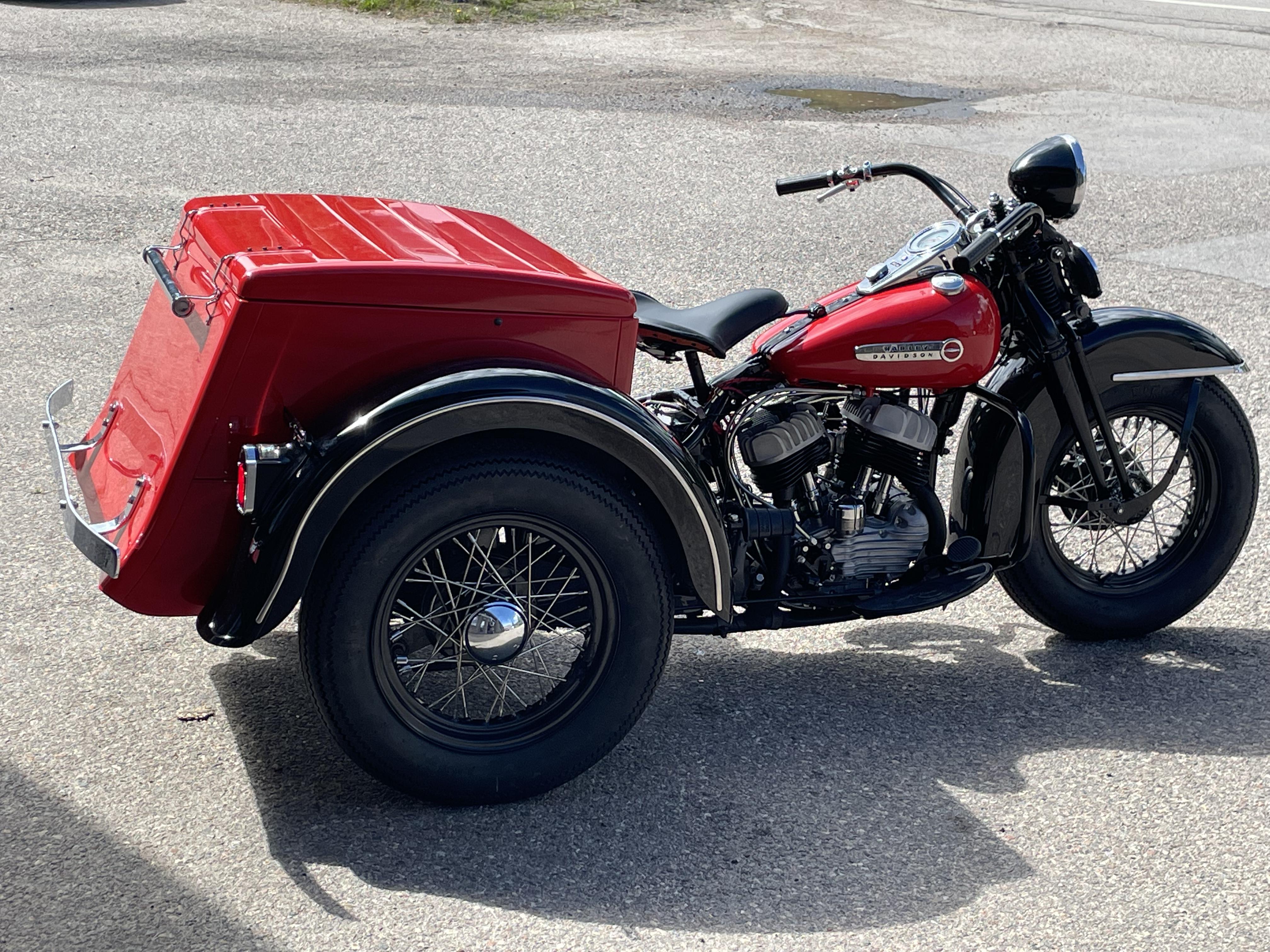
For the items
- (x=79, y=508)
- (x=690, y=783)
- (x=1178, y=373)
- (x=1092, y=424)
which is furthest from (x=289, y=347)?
(x=1178, y=373)

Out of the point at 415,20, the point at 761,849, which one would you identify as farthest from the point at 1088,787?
the point at 415,20

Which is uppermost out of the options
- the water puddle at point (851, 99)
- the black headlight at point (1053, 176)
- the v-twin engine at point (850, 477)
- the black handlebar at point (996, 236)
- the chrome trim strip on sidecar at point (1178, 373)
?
the black headlight at point (1053, 176)

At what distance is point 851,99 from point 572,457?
879 centimetres

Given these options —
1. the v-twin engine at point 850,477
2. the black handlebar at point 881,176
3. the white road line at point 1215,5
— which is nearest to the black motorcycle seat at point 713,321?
the v-twin engine at point 850,477

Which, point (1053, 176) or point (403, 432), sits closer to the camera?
point (403, 432)

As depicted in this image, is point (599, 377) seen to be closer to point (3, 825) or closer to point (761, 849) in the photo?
point (761, 849)

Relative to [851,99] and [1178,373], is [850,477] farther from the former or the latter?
[851,99]

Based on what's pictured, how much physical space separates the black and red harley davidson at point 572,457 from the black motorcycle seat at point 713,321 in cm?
1

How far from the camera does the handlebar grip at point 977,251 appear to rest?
3.33 meters

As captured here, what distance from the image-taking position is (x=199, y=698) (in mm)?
3535

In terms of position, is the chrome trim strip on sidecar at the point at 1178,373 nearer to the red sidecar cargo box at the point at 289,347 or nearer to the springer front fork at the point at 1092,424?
the springer front fork at the point at 1092,424

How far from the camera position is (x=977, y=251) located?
3.33 m

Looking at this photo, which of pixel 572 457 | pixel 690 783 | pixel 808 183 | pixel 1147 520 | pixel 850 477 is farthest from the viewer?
pixel 1147 520

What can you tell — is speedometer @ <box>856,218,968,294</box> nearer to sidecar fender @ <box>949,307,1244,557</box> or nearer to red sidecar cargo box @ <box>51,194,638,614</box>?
sidecar fender @ <box>949,307,1244,557</box>
